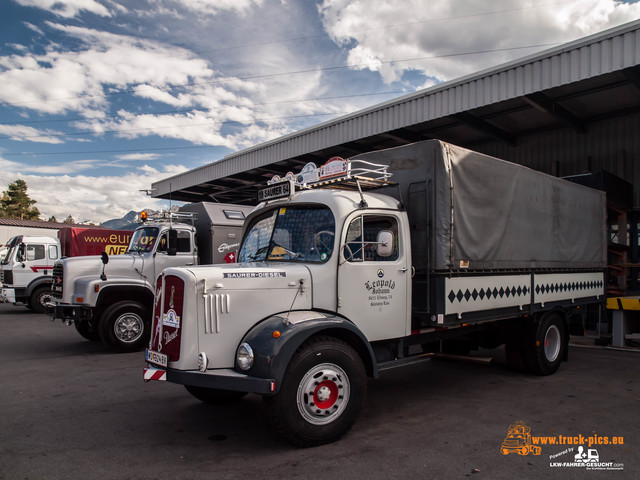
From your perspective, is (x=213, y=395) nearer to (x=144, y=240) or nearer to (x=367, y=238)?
(x=367, y=238)

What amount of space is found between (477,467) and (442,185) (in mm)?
2913

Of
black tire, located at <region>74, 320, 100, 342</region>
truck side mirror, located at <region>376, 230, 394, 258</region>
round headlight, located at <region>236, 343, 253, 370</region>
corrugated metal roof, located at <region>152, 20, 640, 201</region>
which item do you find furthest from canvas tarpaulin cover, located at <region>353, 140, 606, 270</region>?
black tire, located at <region>74, 320, 100, 342</region>

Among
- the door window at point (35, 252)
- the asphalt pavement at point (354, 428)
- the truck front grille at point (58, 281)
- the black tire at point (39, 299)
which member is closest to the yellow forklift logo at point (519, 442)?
the asphalt pavement at point (354, 428)

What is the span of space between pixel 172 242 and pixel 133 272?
100 cm

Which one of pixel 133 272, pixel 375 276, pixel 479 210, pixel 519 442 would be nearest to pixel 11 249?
pixel 133 272

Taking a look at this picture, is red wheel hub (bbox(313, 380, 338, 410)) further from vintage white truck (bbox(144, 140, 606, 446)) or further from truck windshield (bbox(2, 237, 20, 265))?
truck windshield (bbox(2, 237, 20, 265))

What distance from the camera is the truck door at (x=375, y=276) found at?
4730mm

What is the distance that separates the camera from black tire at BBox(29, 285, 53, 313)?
51.6ft

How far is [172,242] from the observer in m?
10.1

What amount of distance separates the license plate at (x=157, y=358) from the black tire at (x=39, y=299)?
13.6 m

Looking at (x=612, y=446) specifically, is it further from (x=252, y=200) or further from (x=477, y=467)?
(x=252, y=200)

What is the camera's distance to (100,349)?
9.43 m

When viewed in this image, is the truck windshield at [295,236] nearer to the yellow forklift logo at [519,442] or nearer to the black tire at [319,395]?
the black tire at [319,395]

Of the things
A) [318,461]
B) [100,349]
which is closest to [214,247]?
[100,349]
